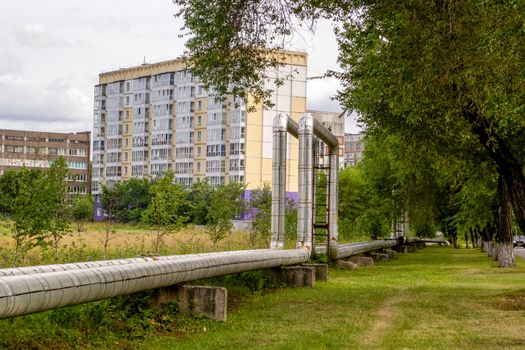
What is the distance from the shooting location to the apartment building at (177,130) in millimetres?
107750

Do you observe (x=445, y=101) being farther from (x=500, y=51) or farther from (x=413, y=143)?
(x=413, y=143)

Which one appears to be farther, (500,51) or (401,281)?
(401,281)

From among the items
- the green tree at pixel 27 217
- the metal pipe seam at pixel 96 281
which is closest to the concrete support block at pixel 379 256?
the green tree at pixel 27 217

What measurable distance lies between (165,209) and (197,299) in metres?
16.3

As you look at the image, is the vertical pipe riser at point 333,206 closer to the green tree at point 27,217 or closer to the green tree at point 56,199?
the green tree at point 56,199

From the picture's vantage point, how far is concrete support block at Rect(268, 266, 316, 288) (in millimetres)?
21281

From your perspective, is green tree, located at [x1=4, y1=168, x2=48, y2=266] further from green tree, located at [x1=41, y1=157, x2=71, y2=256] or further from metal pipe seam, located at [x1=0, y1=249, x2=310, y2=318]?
metal pipe seam, located at [x1=0, y1=249, x2=310, y2=318]

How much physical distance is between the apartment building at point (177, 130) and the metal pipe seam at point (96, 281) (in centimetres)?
8720

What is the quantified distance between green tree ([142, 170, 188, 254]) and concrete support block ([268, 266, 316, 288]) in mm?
8069

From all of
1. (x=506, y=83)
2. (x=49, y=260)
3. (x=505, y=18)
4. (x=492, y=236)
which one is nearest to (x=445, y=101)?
(x=506, y=83)

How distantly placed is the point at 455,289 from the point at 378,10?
8.72 m

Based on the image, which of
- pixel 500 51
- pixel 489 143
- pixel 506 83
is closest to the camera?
pixel 500 51

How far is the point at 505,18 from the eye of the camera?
44.7 feet

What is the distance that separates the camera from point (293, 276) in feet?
69.9
